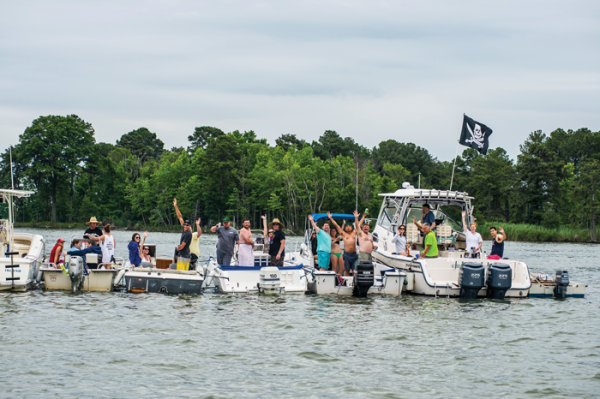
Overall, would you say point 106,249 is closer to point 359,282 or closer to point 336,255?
point 336,255

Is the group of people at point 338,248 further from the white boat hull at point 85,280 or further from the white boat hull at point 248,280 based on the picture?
the white boat hull at point 85,280

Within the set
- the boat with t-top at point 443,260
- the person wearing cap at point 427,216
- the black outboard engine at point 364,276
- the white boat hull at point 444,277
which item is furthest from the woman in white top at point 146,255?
the person wearing cap at point 427,216

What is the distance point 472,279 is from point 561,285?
3055 millimetres

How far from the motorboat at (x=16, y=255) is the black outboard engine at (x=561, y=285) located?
554 inches

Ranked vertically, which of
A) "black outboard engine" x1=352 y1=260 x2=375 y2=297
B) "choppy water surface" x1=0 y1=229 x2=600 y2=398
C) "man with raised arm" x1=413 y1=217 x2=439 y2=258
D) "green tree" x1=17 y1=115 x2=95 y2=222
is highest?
"green tree" x1=17 y1=115 x2=95 y2=222

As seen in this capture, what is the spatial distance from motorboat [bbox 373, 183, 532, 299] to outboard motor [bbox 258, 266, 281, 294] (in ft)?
11.6

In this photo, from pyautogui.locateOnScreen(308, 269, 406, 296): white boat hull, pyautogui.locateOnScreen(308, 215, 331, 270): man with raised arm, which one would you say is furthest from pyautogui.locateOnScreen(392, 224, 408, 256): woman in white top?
pyautogui.locateOnScreen(308, 215, 331, 270): man with raised arm

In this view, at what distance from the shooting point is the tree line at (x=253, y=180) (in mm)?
81625

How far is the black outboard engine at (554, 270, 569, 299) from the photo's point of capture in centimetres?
1711

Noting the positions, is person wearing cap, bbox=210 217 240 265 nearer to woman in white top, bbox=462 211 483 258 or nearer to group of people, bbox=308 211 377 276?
group of people, bbox=308 211 377 276

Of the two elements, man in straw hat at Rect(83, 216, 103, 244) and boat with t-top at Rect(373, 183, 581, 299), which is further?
man in straw hat at Rect(83, 216, 103, 244)

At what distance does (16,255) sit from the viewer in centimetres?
1758

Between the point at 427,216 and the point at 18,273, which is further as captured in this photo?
the point at 427,216

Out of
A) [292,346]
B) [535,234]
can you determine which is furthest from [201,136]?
[292,346]
